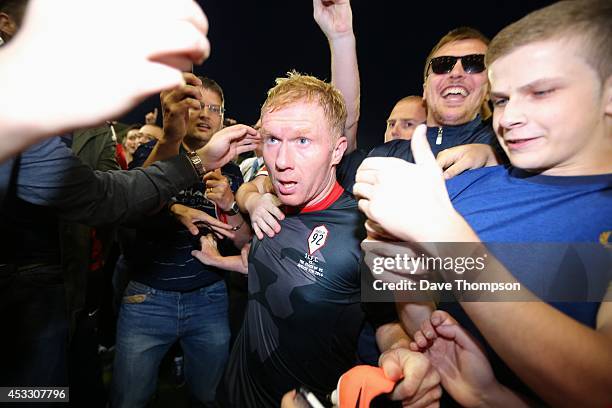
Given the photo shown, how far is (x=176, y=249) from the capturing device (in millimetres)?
2135

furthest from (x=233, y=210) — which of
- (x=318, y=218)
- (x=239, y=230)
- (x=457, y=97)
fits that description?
(x=457, y=97)

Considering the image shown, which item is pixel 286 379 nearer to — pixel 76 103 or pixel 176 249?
pixel 176 249

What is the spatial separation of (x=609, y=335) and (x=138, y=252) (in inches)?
88.4

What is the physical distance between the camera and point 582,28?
763 mm

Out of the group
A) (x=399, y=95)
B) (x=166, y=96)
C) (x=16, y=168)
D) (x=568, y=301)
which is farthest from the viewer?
(x=399, y=95)

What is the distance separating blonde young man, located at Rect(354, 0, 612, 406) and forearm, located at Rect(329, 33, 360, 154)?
2.62 feet

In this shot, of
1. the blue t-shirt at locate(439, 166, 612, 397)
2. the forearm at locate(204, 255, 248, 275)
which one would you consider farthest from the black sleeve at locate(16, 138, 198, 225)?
the blue t-shirt at locate(439, 166, 612, 397)

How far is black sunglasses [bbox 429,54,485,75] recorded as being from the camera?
171 centimetres

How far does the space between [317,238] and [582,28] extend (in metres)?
1.05

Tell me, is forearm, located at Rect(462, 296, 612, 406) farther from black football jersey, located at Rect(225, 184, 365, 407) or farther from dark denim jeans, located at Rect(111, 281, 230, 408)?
dark denim jeans, located at Rect(111, 281, 230, 408)

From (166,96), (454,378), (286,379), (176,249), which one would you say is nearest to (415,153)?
(454,378)

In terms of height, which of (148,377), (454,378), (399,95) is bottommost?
(148,377)

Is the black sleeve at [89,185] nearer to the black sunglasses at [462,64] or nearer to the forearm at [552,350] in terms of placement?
the forearm at [552,350]

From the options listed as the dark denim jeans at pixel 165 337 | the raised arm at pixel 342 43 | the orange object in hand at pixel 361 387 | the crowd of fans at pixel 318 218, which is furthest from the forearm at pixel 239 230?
the orange object in hand at pixel 361 387
